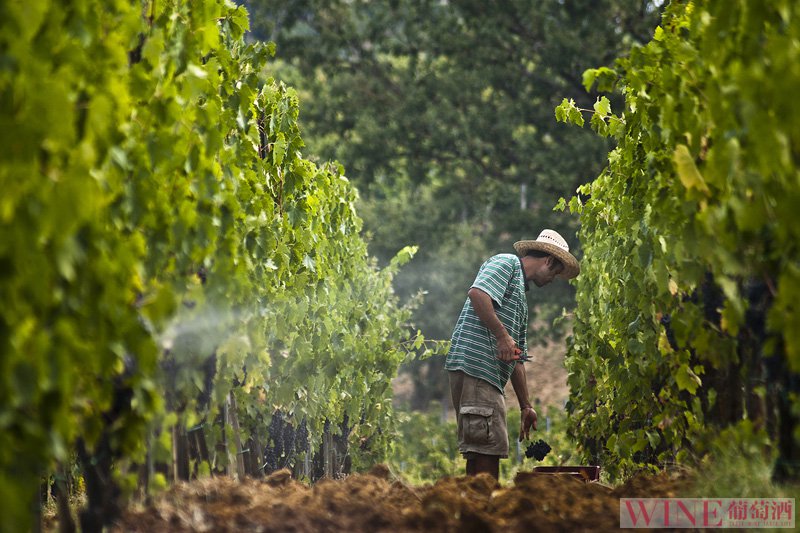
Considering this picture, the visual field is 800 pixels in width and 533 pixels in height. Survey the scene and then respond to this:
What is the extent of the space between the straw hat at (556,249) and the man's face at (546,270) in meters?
0.04

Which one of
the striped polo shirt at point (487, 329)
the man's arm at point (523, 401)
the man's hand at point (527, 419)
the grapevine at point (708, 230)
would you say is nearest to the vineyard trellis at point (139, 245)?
the striped polo shirt at point (487, 329)

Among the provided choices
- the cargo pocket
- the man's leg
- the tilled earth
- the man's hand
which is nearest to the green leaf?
the tilled earth

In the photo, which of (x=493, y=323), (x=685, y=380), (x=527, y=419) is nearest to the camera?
(x=685, y=380)

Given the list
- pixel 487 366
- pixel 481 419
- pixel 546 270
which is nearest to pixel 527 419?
pixel 481 419

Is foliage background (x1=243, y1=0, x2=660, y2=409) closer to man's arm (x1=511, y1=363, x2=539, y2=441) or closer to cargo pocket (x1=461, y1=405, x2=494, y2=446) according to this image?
man's arm (x1=511, y1=363, x2=539, y2=441)

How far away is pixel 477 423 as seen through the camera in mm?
6270

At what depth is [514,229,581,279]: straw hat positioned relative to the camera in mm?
6578

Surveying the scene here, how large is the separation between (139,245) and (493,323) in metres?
3.03

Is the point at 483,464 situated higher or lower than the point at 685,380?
lower

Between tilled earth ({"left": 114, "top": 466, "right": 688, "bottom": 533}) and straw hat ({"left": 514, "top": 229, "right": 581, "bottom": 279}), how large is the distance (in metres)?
2.05

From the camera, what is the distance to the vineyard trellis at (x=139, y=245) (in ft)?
8.79

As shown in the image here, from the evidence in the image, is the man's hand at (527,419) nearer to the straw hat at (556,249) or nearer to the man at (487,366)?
the man at (487,366)

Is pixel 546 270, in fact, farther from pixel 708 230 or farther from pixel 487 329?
pixel 708 230

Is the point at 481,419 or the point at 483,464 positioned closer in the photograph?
the point at 481,419
